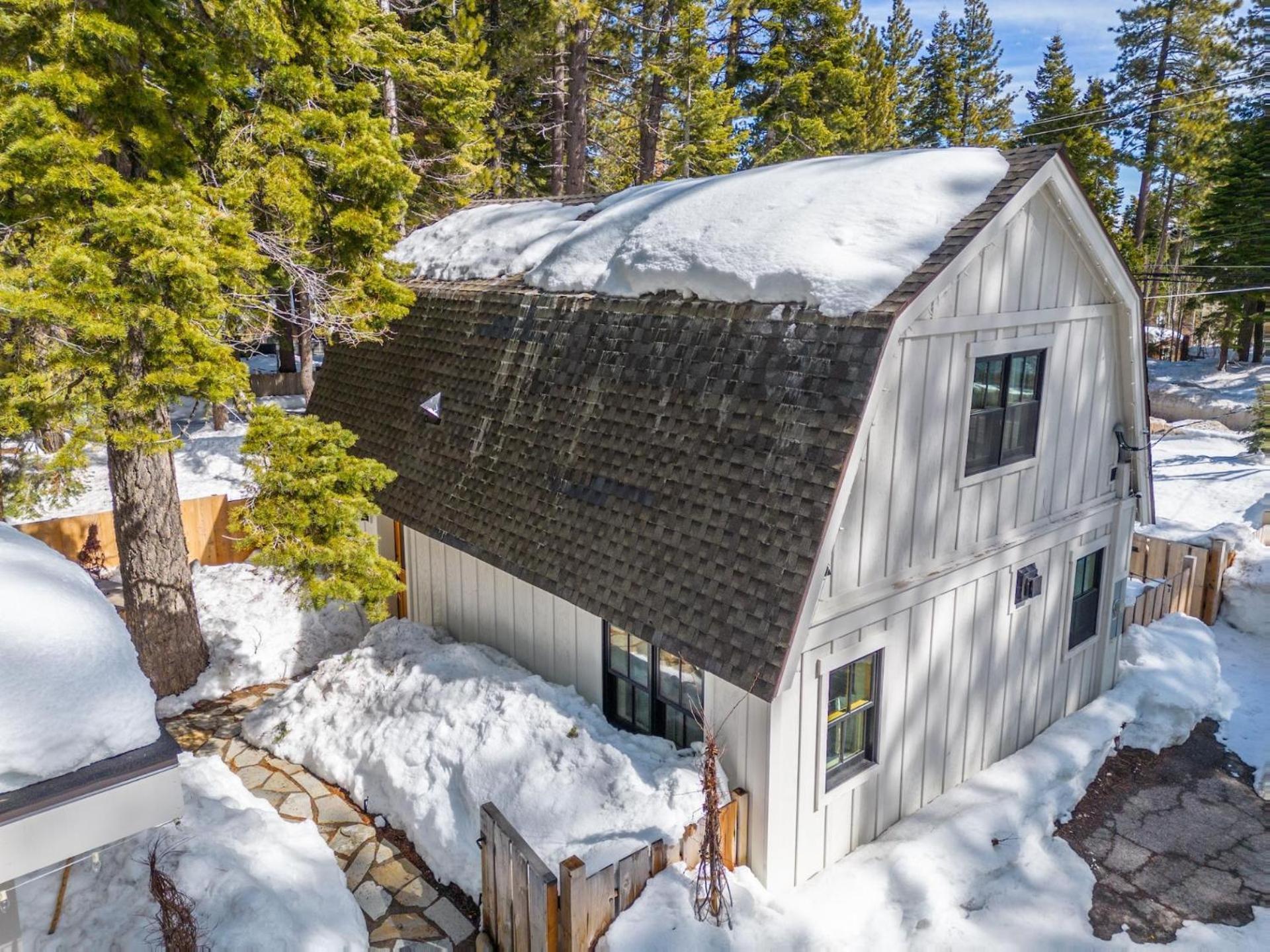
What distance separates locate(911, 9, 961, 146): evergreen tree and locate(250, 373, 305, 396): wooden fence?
30.2 m

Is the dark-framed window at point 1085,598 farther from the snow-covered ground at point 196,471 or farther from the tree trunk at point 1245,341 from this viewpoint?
the tree trunk at point 1245,341

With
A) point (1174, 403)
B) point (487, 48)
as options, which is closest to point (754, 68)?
point (487, 48)

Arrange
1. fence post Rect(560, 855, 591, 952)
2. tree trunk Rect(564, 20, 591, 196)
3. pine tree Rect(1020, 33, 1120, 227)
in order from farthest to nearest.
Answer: pine tree Rect(1020, 33, 1120, 227), tree trunk Rect(564, 20, 591, 196), fence post Rect(560, 855, 591, 952)

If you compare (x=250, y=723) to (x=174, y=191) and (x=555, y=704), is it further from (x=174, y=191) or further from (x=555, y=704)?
(x=174, y=191)

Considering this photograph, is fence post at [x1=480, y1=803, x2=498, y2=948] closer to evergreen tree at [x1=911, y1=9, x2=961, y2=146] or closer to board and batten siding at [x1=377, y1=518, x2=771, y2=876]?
board and batten siding at [x1=377, y1=518, x2=771, y2=876]

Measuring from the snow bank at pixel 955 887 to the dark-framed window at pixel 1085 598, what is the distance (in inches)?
39.6

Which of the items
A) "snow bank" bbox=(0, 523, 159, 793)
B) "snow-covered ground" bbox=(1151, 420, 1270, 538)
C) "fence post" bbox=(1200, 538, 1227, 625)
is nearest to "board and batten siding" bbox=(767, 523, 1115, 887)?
"fence post" bbox=(1200, 538, 1227, 625)

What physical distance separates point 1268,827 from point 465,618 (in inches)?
331

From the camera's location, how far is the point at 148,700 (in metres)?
3.80

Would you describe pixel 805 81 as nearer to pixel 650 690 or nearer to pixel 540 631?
pixel 540 631

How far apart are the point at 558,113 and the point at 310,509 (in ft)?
54.0

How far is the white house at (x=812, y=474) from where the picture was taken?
605 centimetres

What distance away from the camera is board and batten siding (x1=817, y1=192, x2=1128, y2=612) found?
635cm

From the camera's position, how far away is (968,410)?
277 inches
